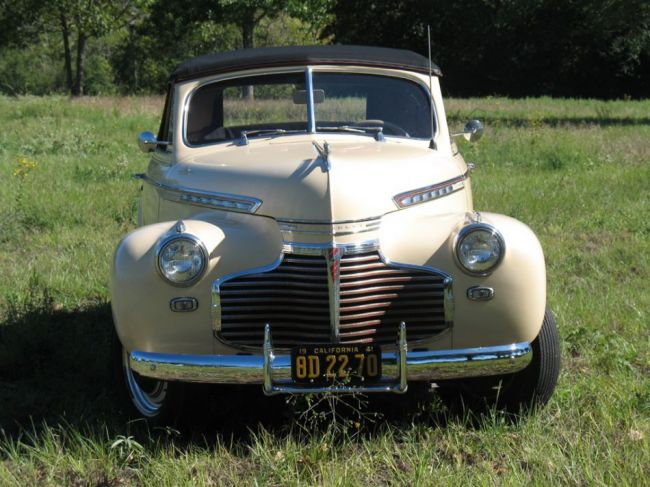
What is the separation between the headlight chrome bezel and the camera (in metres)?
3.18

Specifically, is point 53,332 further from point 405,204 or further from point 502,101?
point 502,101

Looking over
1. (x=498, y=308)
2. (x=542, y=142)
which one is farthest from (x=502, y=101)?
(x=498, y=308)

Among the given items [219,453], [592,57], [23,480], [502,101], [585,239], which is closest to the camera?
[23,480]

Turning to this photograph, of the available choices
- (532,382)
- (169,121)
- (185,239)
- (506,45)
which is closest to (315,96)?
(169,121)

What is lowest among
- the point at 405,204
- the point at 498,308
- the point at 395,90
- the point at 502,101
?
the point at 502,101

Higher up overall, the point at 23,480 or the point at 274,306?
the point at 274,306

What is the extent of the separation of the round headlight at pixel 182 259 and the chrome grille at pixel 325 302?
12 cm

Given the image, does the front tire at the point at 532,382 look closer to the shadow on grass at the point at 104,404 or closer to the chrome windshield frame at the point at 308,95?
the shadow on grass at the point at 104,404

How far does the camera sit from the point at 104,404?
3785 mm

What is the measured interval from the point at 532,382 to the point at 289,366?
110 centimetres

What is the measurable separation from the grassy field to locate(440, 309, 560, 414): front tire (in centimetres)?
8

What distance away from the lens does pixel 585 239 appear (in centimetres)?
689

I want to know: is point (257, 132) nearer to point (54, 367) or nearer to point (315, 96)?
point (315, 96)

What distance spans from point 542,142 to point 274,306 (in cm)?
959
